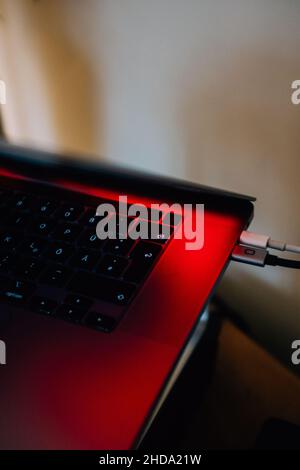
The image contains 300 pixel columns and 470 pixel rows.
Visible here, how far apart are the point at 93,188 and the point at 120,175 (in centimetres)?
3

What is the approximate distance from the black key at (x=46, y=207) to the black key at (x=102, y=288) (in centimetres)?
9

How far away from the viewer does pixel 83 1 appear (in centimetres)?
49

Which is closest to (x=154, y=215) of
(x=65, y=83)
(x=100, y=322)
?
(x=100, y=322)

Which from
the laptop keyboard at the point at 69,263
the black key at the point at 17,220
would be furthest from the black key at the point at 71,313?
the black key at the point at 17,220

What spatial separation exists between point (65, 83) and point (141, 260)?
279 millimetres

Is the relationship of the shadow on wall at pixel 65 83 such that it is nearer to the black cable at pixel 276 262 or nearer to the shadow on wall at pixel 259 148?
the shadow on wall at pixel 259 148

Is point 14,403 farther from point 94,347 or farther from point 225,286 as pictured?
point 225,286

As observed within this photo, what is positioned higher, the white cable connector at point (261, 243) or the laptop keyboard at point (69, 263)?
the white cable connector at point (261, 243)

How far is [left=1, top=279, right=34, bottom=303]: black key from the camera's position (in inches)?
14.4

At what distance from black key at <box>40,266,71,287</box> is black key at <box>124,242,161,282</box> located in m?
0.05

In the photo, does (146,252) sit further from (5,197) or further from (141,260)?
(5,197)

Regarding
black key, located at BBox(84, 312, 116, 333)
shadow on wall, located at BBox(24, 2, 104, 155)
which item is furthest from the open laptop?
shadow on wall, located at BBox(24, 2, 104, 155)

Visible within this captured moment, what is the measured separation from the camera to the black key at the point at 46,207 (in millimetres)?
433
